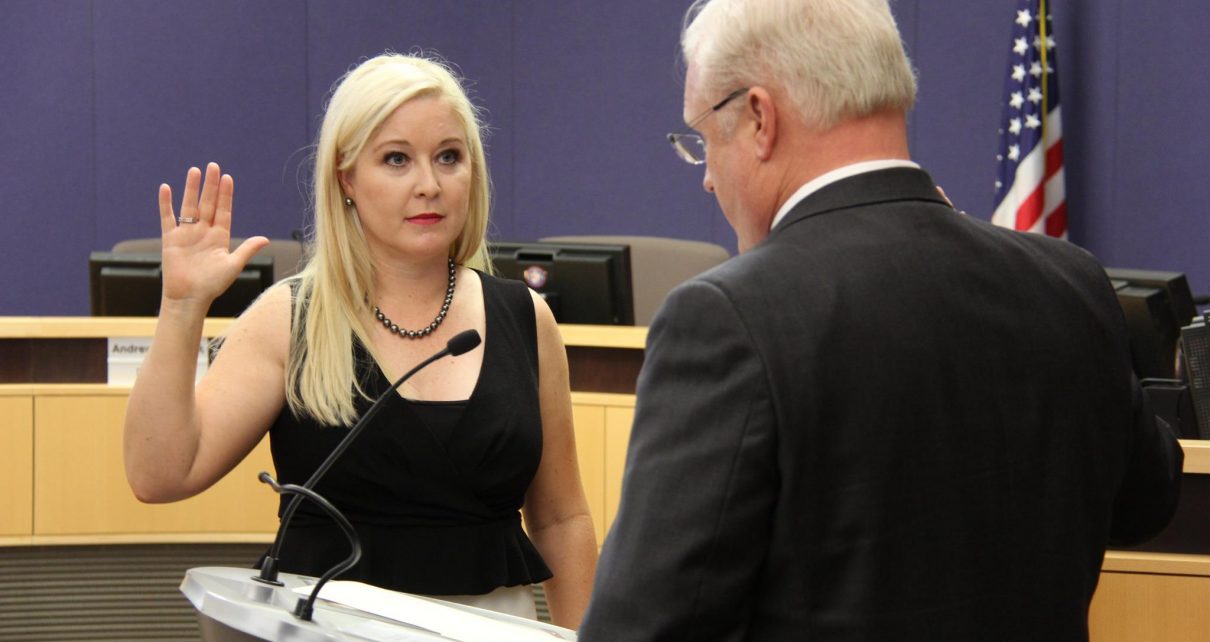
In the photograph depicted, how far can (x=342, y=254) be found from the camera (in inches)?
73.8

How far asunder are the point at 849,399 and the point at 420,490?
34.6 inches

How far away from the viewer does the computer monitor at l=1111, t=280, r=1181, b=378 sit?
2.93m

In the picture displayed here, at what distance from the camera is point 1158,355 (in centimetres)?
293

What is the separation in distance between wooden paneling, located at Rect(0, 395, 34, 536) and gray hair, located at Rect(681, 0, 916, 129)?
2.73 m

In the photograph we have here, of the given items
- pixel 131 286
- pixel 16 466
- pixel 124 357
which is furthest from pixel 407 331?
pixel 131 286

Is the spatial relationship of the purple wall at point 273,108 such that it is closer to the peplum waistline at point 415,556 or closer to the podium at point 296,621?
the peplum waistline at point 415,556

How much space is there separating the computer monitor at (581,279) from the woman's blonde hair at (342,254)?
171 cm

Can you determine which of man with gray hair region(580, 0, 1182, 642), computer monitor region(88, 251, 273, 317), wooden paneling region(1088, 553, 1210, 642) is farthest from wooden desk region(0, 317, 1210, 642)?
man with gray hair region(580, 0, 1182, 642)

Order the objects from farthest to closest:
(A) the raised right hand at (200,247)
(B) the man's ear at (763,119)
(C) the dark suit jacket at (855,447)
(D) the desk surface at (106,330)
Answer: (D) the desk surface at (106,330) → (A) the raised right hand at (200,247) → (B) the man's ear at (763,119) → (C) the dark suit jacket at (855,447)

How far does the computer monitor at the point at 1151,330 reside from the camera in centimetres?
293

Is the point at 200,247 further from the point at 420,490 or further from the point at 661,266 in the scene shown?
the point at 661,266

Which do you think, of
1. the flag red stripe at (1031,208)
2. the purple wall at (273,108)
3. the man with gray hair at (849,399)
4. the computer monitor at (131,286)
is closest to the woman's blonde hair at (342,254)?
the man with gray hair at (849,399)

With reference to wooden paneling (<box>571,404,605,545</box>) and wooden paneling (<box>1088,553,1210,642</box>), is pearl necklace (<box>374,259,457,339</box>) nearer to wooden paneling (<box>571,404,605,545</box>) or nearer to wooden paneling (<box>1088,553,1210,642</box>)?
wooden paneling (<box>1088,553,1210,642</box>)

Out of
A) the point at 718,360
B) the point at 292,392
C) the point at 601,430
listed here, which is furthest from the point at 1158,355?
the point at 718,360
